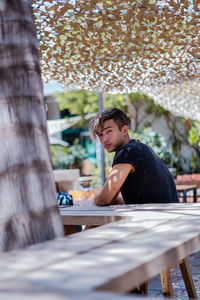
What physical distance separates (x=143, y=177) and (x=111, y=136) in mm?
498

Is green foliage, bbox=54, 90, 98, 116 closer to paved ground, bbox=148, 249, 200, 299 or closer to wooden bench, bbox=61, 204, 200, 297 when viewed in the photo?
paved ground, bbox=148, 249, 200, 299

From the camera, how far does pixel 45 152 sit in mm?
1670

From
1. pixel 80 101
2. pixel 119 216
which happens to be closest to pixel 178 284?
pixel 119 216

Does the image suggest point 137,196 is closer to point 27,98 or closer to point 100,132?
point 100,132

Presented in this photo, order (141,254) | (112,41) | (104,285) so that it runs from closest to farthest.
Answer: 1. (104,285)
2. (141,254)
3. (112,41)

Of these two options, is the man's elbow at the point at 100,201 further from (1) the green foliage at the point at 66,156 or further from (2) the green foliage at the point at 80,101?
(2) the green foliage at the point at 80,101

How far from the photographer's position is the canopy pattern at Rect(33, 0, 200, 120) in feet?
12.1

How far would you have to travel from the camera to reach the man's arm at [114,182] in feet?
9.32

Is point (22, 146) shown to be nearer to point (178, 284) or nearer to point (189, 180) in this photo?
point (178, 284)

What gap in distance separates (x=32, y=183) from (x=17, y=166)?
8 centimetres

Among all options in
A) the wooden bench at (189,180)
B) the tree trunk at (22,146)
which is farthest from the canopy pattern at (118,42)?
the wooden bench at (189,180)

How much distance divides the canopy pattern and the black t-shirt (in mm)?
1364

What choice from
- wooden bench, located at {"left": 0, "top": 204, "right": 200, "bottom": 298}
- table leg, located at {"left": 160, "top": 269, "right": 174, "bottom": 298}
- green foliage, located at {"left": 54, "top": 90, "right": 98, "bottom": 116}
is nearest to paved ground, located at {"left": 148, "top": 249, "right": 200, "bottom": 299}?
table leg, located at {"left": 160, "top": 269, "right": 174, "bottom": 298}

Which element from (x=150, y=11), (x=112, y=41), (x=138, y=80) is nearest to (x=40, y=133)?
(x=150, y=11)
